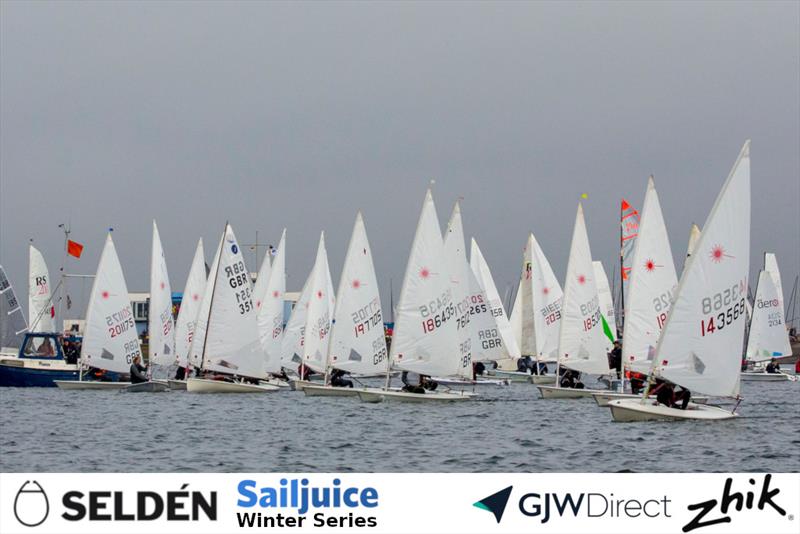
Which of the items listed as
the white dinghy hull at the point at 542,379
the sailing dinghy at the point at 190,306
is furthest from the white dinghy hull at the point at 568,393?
→ the sailing dinghy at the point at 190,306

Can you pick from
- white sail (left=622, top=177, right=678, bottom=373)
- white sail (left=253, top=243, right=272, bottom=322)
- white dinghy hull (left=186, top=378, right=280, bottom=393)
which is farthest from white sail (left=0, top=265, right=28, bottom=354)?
white sail (left=622, top=177, right=678, bottom=373)

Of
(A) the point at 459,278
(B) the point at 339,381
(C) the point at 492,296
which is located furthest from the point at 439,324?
(C) the point at 492,296

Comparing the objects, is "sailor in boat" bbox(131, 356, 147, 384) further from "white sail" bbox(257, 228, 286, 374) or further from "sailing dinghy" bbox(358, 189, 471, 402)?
"sailing dinghy" bbox(358, 189, 471, 402)

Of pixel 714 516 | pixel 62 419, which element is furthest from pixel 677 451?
pixel 62 419

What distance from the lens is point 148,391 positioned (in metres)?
48.7

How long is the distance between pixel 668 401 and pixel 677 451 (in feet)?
18.2

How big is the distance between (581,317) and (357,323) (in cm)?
870

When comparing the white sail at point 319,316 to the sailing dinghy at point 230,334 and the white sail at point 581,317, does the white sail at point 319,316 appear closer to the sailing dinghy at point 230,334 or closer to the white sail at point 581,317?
the sailing dinghy at point 230,334

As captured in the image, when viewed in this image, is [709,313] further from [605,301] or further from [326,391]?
[605,301]

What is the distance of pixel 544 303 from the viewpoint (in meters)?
61.9

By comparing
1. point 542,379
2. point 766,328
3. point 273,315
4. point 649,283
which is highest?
point 649,283

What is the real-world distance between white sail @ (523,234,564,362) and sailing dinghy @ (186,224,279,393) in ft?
52.4

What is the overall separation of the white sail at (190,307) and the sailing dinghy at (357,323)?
627 inches

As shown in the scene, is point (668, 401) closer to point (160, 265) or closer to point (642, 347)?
point (642, 347)
